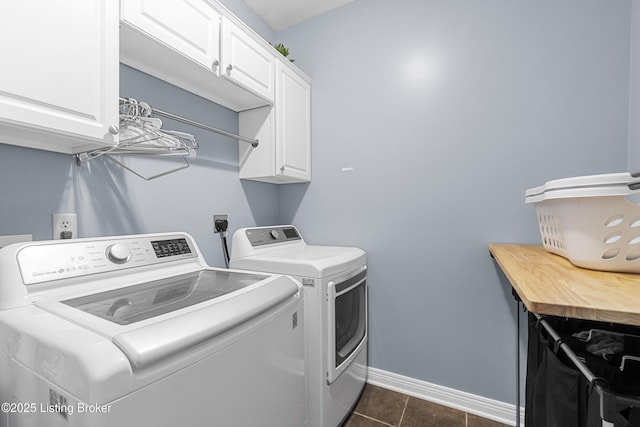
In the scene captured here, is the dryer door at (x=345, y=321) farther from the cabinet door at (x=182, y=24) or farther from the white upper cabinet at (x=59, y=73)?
the cabinet door at (x=182, y=24)

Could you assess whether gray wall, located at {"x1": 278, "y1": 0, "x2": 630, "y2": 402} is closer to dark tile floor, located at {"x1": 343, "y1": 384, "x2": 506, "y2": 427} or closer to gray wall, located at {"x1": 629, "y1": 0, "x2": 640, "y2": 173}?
gray wall, located at {"x1": 629, "y1": 0, "x2": 640, "y2": 173}

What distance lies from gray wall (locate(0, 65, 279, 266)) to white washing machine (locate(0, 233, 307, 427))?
27 cm

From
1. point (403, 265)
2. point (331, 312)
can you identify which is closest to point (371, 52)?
point (403, 265)

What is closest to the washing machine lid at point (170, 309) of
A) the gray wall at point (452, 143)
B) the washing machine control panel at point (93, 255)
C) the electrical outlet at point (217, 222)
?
the washing machine control panel at point (93, 255)

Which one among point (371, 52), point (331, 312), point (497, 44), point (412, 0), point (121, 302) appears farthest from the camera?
point (371, 52)

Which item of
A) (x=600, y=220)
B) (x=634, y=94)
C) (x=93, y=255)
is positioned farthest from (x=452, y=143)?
(x=93, y=255)

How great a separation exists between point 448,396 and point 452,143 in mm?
1584

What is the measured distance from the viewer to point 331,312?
1.39 meters

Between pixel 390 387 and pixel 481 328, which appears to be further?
pixel 390 387

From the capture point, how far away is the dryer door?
4.60 feet

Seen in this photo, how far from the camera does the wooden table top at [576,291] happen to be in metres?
0.53

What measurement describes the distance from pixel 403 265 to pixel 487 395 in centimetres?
88

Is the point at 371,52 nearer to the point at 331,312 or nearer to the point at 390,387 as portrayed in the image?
the point at 331,312

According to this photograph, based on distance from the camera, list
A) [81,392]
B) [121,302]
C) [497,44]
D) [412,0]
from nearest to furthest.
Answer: [81,392] → [121,302] → [497,44] → [412,0]
